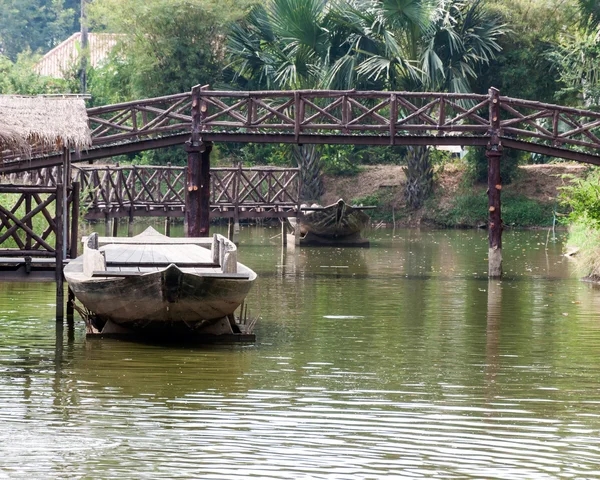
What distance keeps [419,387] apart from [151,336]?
4.24 m

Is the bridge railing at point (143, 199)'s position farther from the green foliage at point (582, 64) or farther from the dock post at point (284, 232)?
the green foliage at point (582, 64)

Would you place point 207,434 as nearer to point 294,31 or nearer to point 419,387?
point 419,387

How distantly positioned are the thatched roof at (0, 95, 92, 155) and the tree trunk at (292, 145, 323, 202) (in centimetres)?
2782

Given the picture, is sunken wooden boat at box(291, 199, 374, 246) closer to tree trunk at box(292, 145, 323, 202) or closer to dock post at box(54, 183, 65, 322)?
tree trunk at box(292, 145, 323, 202)

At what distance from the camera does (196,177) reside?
24469 millimetres

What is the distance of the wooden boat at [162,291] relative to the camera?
1395 centimetres

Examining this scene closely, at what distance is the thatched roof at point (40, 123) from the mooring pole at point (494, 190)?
939cm

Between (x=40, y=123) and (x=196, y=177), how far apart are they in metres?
8.31

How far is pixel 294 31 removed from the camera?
3981cm

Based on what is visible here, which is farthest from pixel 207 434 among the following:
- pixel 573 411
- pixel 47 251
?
pixel 47 251

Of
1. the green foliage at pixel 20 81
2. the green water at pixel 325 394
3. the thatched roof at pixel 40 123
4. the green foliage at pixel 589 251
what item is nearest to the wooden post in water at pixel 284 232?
the green foliage at pixel 589 251

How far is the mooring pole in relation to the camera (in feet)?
78.6

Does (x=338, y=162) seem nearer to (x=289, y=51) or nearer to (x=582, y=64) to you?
(x=289, y=51)

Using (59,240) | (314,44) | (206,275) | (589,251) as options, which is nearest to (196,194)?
(589,251)
